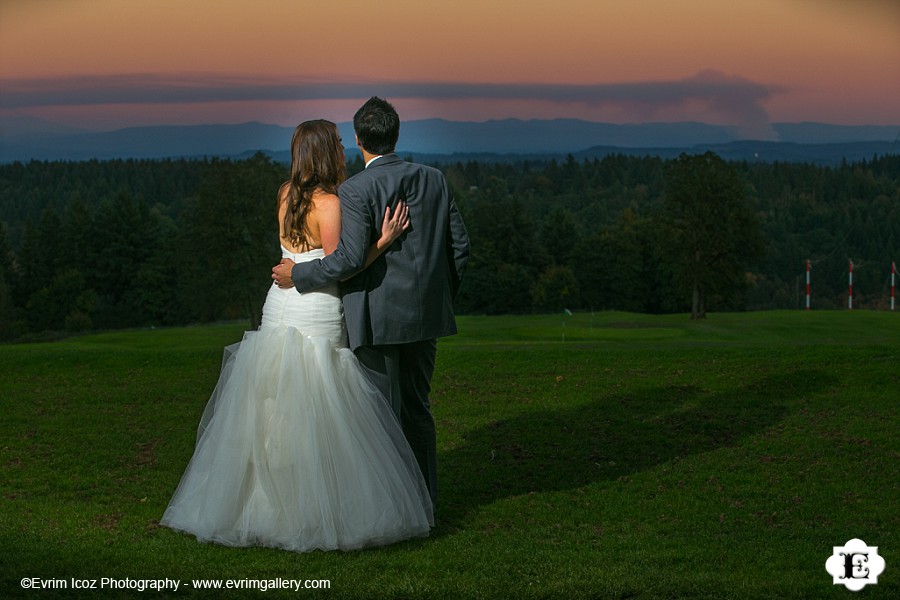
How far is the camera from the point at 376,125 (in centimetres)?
642

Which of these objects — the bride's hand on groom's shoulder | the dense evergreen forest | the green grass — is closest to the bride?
the bride's hand on groom's shoulder

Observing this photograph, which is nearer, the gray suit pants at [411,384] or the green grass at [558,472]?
the green grass at [558,472]

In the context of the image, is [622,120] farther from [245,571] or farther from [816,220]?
[245,571]

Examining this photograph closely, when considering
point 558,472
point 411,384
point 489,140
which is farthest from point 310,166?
point 489,140

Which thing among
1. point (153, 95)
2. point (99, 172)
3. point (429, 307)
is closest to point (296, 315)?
point (429, 307)

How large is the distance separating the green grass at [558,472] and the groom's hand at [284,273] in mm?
1613

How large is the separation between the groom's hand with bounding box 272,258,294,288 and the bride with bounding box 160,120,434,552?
53 millimetres

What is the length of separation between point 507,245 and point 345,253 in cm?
8253

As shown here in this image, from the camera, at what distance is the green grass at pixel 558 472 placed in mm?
5434

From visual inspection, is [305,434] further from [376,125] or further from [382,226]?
[376,125]

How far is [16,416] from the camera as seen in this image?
10.4 metres

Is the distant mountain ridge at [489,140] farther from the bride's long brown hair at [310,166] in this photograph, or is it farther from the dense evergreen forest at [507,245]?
the bride's long brown hair at [310,166]

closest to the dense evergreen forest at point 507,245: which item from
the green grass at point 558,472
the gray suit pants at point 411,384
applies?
the green grass at point 558,472

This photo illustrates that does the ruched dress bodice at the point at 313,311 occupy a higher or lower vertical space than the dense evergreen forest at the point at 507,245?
higher
